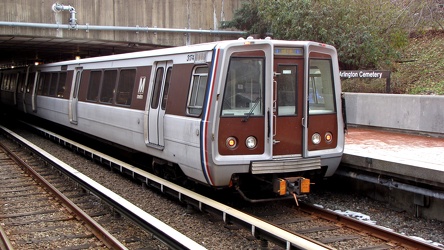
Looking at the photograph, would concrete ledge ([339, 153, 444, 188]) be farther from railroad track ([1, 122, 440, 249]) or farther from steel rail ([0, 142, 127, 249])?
steel rail ([0, 142, 127, 249])

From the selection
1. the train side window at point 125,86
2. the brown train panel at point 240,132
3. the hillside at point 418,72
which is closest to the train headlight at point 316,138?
the brown train panel at point 240,132

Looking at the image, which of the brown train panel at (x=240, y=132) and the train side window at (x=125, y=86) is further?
the train side window at (x=125, y=86)

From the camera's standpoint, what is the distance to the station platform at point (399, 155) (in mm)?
7395

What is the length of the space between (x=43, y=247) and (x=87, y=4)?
14.3 meters

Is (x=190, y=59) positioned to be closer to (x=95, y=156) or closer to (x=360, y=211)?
(x=360, y=211)

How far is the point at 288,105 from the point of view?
25.4 ft

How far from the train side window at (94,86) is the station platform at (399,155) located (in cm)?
651

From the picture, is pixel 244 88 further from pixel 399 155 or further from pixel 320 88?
Answer: pixel 399 155

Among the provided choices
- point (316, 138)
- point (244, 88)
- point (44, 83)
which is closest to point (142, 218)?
point (244, 88)

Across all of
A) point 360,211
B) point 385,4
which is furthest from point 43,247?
point 385,4

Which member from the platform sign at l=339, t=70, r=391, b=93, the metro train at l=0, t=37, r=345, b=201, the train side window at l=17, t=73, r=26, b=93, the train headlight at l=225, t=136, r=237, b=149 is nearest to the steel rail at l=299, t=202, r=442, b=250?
the metro train at l=0, t=37, r=345, b=201

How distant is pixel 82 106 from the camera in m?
13.8

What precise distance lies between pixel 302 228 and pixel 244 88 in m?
2.30

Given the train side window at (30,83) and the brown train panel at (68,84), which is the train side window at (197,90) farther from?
the train side window at (30,83)
